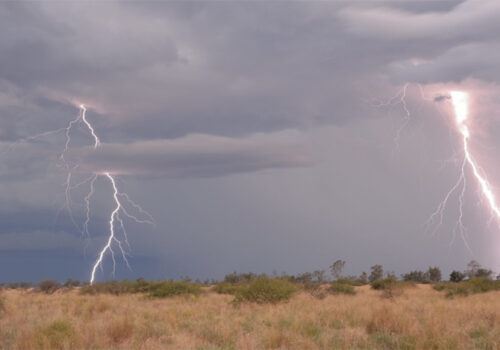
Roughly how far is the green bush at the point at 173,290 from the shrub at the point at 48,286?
1631cm

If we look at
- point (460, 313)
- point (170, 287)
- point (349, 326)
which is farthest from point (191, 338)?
point (170, 287)

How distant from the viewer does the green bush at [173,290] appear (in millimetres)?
28969

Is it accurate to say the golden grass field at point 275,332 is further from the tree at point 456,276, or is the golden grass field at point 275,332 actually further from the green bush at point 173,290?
the tree at point 456,276

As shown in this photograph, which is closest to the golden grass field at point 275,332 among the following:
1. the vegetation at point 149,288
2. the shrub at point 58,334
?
the shrub at point 58,334

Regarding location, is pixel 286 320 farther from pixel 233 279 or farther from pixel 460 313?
pixel 233 279

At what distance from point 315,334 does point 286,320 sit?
2.12m

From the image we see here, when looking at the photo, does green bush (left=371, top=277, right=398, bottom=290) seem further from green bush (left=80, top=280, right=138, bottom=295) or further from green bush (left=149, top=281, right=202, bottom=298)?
→ green bush (left=80, top=280, right=138, bottom=295)

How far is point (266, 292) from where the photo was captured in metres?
21.7

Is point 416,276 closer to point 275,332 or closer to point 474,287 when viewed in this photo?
point 474,287

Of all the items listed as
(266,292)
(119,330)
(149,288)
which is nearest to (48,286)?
(149,288)

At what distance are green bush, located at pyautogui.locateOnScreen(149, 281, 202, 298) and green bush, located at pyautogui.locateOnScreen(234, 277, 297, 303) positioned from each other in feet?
26.6

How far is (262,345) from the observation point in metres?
10.9

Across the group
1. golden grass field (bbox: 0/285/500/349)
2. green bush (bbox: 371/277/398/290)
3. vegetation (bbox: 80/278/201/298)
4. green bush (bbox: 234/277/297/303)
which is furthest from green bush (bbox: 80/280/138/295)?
golden grass field (bbox: 0/285/500/349)

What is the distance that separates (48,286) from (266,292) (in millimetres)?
28769
